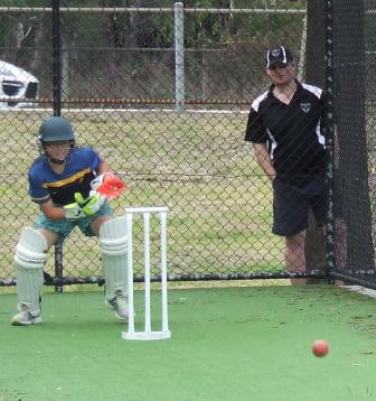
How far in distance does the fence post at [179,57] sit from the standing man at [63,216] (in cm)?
255

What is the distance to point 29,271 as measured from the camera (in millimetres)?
7707

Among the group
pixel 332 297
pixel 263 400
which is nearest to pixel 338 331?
pixel 332 297

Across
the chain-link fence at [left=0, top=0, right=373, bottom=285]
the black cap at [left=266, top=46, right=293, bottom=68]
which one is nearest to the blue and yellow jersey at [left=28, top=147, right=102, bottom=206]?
the chain-link fence at [left=0, top=0, right=373, bottom=285]

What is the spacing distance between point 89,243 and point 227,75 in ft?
7.19

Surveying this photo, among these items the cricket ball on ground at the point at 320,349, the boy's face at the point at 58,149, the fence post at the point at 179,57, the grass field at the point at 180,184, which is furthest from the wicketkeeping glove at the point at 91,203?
the grass field at the point at 180,184

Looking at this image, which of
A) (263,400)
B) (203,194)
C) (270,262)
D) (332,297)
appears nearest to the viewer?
(263,400)

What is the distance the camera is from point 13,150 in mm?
13758

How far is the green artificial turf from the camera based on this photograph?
6.09 metres

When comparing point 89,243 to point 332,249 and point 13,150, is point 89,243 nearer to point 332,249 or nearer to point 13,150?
point 13,150

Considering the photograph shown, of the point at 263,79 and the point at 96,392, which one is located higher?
the point at 263,79

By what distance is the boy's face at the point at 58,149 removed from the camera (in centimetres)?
767

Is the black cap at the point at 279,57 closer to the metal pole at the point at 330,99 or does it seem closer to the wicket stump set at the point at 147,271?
the metal pole at the point at 330,99

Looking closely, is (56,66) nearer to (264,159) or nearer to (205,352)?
(264,159)

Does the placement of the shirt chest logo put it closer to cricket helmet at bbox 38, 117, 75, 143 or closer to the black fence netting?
the black fence netting
